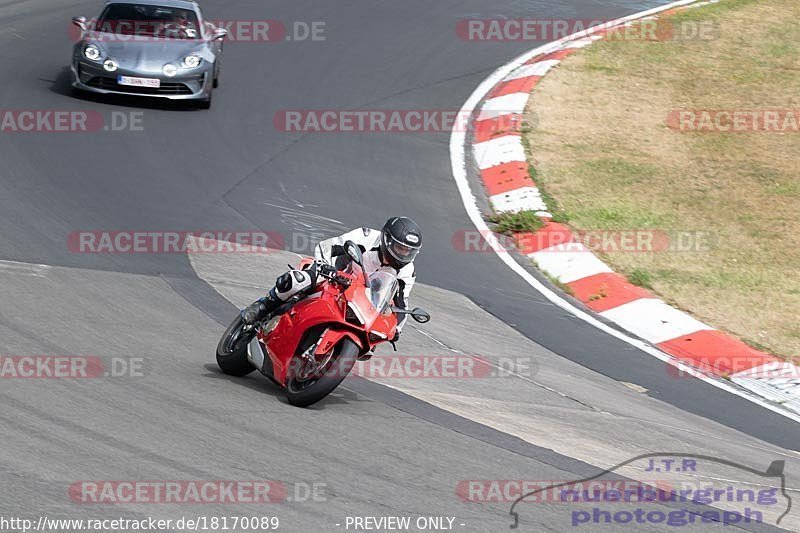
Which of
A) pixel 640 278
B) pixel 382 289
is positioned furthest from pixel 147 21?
pixel 382 289

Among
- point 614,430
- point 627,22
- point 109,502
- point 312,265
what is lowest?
point 614,430

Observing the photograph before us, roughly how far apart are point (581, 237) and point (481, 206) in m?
1.36

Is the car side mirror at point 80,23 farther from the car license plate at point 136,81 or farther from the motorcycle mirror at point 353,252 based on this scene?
the motorcycle mirror at point 353,252


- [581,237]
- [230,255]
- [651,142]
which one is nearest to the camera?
[230,255]

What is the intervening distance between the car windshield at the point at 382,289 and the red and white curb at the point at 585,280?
11.8 ft

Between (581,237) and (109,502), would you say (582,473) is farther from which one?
(581,237)

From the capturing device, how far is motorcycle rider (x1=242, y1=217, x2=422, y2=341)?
24.7ft

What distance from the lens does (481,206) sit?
43.6 ft

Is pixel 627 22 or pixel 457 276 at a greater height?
pixel 627 22

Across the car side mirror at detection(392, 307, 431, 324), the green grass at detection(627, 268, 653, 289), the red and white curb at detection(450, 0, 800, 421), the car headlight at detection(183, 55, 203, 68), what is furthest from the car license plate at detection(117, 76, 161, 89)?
the car side mirror at detection(392, 307, 431, 324)

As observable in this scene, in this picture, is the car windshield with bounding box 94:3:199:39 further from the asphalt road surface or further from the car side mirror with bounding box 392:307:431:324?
the car side mirror with bounding box 392:307:431:324

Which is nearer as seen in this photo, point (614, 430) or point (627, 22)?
point (614, 430)

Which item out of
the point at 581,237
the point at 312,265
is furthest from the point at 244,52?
the point at 312,265

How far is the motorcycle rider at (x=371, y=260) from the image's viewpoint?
7.54 meters
